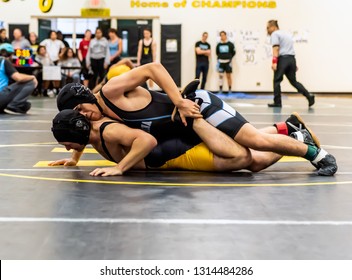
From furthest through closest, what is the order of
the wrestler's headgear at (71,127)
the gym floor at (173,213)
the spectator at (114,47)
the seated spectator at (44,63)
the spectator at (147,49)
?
the seated spectator at (44,63) < the spectator at (147,49) < the spectator at (114,47) < the wrestler's headgear at (71,127) < the gym floor at (173,213)

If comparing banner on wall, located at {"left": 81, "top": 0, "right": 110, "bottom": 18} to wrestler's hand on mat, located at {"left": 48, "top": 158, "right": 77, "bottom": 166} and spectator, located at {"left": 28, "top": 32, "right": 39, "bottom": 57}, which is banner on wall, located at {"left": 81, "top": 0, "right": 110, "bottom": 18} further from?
wrestler's hand on mat, located at {"left": 48, "top": 158, "right": 77, "bottom": 166}

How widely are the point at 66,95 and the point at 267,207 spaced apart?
1.70 m

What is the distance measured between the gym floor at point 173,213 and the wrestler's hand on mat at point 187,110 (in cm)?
43

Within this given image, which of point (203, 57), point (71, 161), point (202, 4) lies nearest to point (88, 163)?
point (71, 161)

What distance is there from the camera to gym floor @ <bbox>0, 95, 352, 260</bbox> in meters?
2.58

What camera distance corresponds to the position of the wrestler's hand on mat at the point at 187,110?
13.7ft

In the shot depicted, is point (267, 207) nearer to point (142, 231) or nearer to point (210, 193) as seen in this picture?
point (210, 193)

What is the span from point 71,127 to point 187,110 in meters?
0.79

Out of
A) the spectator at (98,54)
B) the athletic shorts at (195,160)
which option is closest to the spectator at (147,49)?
the spectator at (98,54)

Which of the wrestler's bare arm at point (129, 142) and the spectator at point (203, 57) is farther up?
the spectator at point (203, 57)

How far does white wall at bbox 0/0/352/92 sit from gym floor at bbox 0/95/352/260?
14.5m

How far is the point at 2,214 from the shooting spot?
319cm

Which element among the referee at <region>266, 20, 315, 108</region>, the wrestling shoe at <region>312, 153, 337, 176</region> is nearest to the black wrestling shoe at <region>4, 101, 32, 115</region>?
the referee at <region>266, 20, 315, 108</region>

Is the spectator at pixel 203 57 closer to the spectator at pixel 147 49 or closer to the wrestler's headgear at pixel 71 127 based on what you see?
the spectator at pixel 147 49
